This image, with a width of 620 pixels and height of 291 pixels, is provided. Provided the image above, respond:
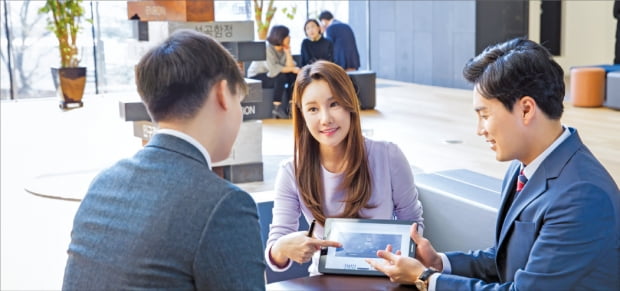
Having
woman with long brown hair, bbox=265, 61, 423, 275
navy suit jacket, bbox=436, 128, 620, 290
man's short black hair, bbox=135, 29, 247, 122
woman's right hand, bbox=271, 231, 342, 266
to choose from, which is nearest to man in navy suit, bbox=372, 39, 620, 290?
navy suit jacket, bbox=436, 128, 620, 290

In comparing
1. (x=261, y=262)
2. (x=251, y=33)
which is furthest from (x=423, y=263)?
(x=251, y=33)

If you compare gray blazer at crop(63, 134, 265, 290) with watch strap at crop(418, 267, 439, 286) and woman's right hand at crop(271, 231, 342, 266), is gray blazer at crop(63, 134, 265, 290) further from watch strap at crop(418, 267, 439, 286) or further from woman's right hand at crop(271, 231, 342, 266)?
woman's right hand at crop(271, 231, 342, 266)

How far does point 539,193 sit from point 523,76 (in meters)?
0.29

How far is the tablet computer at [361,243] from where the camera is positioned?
233 cm

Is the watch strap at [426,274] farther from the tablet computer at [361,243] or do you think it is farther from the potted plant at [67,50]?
the potted plant at [67,50]

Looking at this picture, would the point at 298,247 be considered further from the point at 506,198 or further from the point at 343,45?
the point at 343,45

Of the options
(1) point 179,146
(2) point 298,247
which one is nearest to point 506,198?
(2) point 298,247

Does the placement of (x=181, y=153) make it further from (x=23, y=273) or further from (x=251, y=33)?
(x=251, y=33)

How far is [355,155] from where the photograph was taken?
288 centimetres

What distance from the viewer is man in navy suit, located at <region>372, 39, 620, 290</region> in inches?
75.4

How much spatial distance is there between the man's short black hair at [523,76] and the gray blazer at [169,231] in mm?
812

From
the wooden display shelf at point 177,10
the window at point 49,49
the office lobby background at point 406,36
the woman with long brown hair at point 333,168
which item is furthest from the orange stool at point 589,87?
the woman with long brown hair at point 333,168

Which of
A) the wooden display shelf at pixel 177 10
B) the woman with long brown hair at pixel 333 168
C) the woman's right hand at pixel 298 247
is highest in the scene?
the wooden display shelf at pixel 177 10

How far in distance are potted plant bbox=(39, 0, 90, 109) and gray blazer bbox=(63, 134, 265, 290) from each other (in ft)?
37.3
